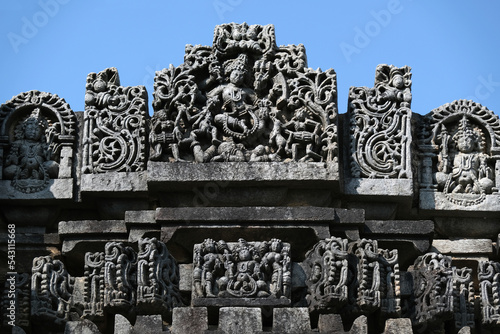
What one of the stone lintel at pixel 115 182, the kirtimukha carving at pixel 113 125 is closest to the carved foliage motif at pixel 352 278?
the stone lintel at pixel 115 182

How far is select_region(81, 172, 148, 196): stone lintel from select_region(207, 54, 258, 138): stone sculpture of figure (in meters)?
1.05

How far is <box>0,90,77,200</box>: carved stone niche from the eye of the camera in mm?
19969

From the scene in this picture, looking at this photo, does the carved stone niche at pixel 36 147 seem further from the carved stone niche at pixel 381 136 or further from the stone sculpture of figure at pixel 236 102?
the carved stone niche at pixel 381 136

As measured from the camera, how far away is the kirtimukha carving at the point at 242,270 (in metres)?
18.7

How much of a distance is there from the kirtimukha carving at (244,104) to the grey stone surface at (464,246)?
1.50 m

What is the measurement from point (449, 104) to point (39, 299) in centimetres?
495

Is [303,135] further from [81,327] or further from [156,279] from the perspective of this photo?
[81,327]

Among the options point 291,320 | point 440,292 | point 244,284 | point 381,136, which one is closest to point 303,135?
point 381,136

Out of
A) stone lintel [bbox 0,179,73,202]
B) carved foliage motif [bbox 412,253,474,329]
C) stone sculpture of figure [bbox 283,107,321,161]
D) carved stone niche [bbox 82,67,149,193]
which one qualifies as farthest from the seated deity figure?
stone lintel [bbox 0,179,73,202]

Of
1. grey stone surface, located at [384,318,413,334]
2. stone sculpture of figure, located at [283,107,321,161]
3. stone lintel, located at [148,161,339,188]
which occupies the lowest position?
grey stone surface, located at [384,318,413,334]

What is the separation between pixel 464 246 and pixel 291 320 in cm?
263

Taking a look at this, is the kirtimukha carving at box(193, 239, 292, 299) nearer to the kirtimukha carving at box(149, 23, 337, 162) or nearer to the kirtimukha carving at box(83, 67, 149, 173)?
the kirtimukha carving at box(149, 23, 337, 162)

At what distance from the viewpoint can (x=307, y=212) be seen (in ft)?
63.5

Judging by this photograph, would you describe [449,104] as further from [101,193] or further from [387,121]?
[101,193]
